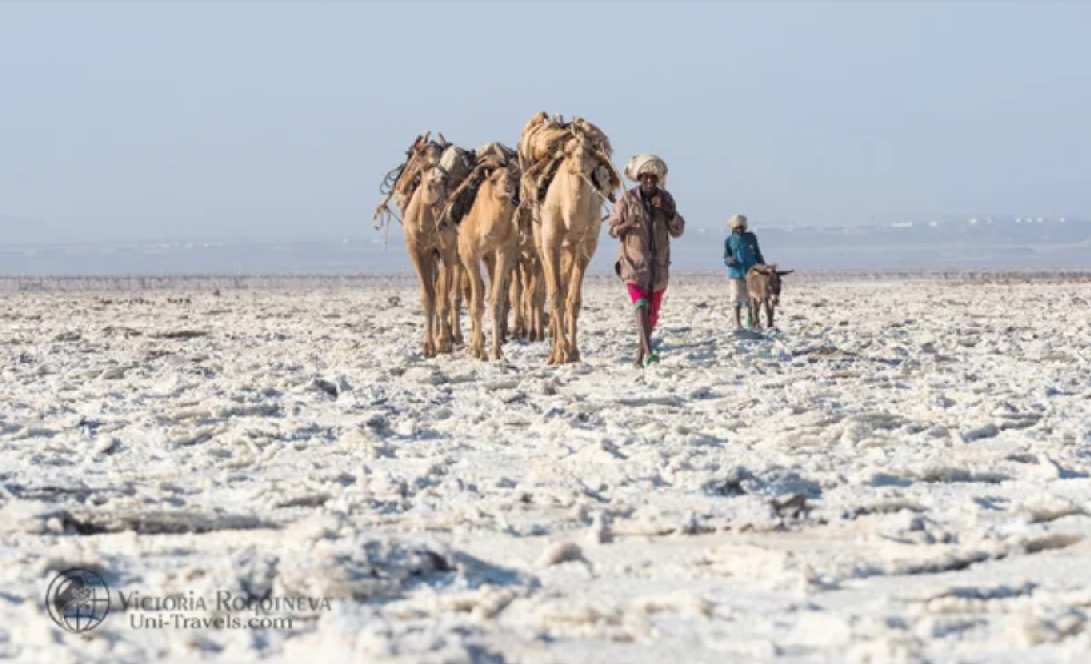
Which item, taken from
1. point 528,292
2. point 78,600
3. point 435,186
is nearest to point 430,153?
point 435,186

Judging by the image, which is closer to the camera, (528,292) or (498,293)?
(498,293)

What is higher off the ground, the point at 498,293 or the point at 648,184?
the point at 648,184

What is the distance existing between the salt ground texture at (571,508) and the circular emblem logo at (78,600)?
5cm

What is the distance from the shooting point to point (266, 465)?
8.62m

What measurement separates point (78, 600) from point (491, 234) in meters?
11.4

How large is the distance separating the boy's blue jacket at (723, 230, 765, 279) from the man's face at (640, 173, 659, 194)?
601cm

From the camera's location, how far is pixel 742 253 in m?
21.1

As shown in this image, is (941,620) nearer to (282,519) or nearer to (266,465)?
(282,519)

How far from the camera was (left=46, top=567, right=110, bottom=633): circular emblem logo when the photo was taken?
5.06 m

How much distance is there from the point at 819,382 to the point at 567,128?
3.91m

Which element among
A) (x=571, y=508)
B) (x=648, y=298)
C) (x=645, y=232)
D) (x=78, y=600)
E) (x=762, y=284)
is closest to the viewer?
(x=78, y=600)

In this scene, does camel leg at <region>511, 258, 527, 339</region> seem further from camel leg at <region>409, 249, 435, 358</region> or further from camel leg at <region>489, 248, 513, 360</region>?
camel leg at <region>489, 248, 513, 360</region>

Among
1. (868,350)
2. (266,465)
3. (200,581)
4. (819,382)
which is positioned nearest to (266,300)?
(868,350)

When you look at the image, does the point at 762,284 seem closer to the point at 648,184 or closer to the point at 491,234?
the point at 491,234
